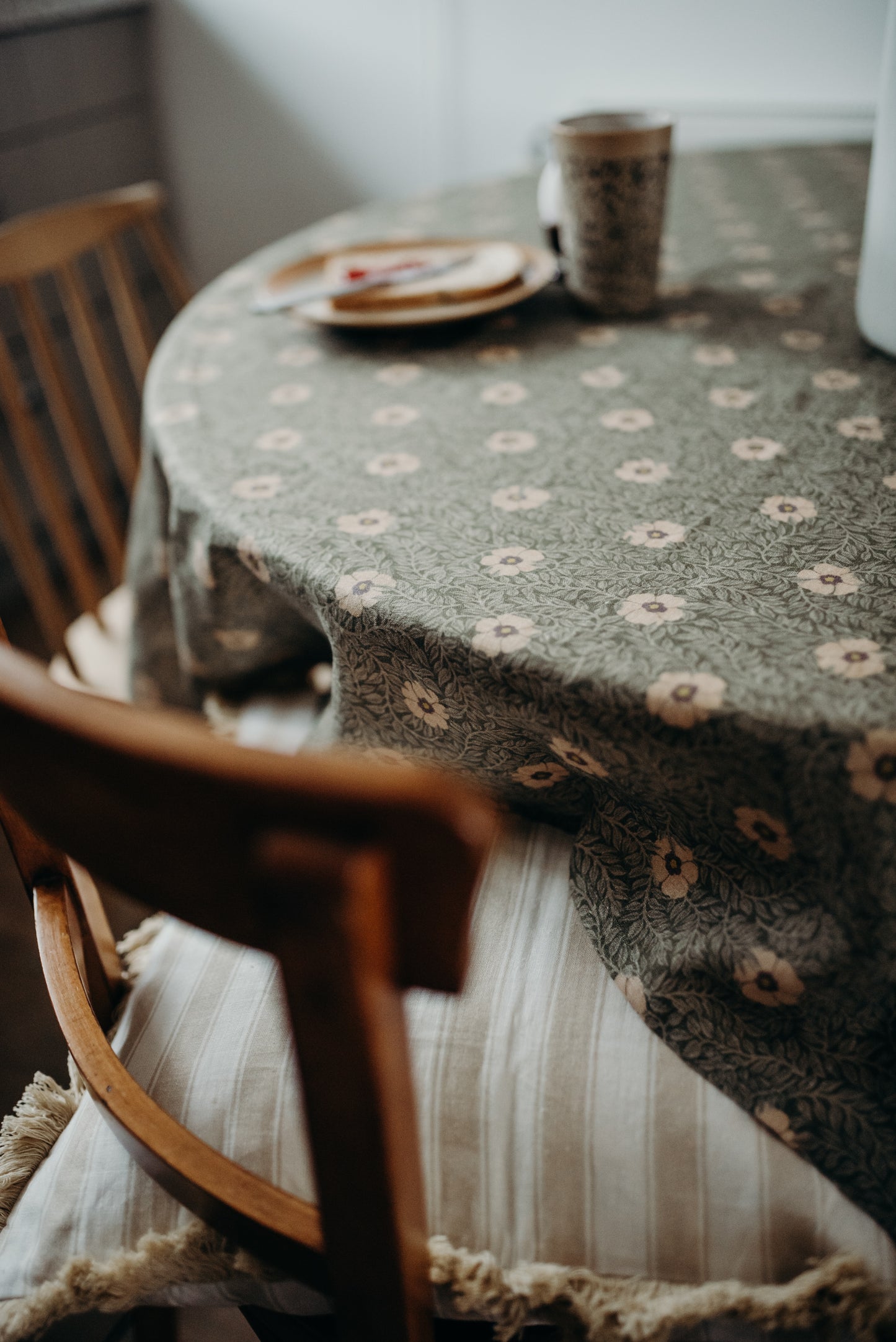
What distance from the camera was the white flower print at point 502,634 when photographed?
0.46 metres

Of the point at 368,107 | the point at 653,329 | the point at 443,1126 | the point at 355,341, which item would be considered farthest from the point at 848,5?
the point at 443,1126

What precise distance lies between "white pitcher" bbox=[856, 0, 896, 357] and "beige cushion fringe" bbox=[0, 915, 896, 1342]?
0.62 meters

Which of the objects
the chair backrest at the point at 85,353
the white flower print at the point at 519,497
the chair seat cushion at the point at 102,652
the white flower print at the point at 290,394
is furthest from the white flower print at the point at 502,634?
the chair backrest at the point at 85,353

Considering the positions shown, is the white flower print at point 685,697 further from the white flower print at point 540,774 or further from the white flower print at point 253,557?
the white flower print at point 253,557

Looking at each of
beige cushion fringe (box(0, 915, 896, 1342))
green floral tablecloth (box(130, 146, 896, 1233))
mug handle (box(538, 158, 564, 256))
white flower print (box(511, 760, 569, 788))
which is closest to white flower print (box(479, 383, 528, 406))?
green floral tablecloth (box(130, 146, 896, 1233))

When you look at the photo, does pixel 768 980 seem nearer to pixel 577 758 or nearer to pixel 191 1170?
pixel 577 758

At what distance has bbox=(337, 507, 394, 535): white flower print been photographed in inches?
21.9

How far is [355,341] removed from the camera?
0.83 meters

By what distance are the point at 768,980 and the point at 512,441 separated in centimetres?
39

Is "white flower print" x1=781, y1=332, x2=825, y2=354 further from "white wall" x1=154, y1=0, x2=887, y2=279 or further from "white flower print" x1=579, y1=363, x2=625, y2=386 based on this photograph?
"white wall" x1=154, y1=0, x2=887, y2=279

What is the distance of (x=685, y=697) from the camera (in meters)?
0.41

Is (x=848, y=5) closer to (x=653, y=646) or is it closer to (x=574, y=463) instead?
(x=574, y=463)

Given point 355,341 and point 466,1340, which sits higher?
point 355,341

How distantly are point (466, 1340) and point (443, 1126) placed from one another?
0.37 feet
